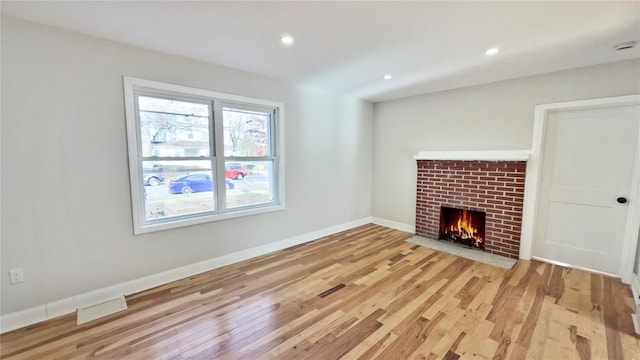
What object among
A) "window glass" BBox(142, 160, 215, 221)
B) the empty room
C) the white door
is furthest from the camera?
the white door

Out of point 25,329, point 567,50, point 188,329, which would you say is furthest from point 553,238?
point 25,329

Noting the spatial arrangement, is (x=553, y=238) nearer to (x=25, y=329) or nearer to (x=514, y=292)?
(x=514, y=292)

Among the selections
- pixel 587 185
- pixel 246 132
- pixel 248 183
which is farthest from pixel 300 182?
pixel 587 185

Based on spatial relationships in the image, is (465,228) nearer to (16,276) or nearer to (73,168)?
(73,168)

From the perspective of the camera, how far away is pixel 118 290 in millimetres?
2617

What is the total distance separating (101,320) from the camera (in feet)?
7.43

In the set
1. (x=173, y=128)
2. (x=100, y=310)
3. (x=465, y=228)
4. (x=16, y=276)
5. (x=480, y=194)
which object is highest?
(x=173, y=128)

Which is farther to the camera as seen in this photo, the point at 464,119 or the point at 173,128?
the point at 464,119

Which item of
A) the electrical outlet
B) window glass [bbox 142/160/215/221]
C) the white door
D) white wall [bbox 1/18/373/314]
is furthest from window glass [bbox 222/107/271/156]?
the white door

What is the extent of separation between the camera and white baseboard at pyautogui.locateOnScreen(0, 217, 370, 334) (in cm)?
218

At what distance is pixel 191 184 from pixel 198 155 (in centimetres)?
36

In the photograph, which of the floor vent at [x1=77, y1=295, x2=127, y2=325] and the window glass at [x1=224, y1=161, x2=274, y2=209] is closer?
the floor vent at [x1=77, y1=295, x2=127, y2=325]

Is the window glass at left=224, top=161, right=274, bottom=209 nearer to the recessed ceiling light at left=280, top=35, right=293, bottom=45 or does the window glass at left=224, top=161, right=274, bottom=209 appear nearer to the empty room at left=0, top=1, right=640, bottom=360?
the empty room at left=0, top=1, right=640, bottom=360

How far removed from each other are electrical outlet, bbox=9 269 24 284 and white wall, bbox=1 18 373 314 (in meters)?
0.03
